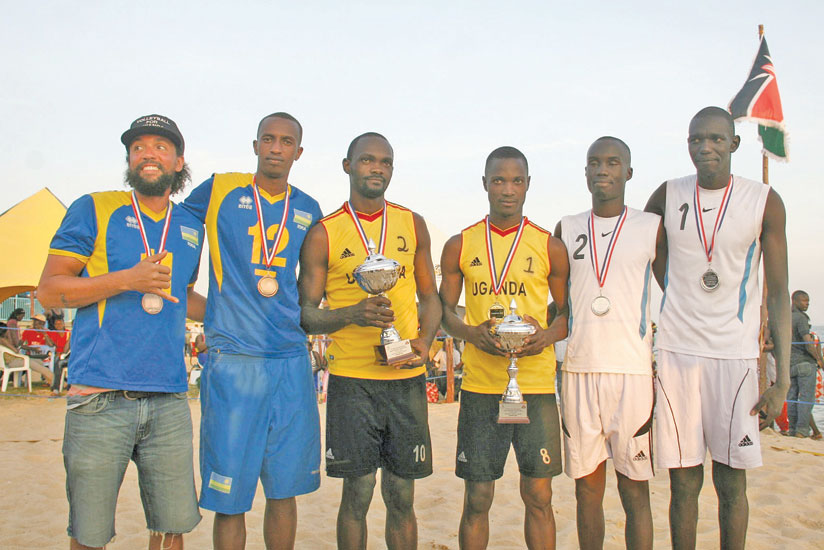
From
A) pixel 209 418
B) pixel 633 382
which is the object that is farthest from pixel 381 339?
pixel 633 382

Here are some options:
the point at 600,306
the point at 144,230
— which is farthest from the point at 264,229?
the point at 600,306

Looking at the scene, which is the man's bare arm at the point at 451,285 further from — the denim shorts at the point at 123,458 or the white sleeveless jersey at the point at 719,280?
the denim shorts at the point at 123,458

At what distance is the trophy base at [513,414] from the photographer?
3420 millimetres

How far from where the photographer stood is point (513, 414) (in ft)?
11.3

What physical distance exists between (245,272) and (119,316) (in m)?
0.71

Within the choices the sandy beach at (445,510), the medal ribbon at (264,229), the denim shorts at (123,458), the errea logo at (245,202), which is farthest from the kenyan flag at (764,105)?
the denim shorts at (123,458)

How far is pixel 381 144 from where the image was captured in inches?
148

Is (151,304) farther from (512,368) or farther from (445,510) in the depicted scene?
(445,510)

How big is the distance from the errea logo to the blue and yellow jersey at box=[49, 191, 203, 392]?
18.3 inches

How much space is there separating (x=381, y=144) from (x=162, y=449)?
211 centimetres

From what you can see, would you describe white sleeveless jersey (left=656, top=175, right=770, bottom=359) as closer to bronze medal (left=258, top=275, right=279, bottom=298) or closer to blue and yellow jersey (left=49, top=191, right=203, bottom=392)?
Answer: bronze medal (left=258, top=275, right=279, bottom=298)

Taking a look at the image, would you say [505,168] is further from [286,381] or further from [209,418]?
[209,418]

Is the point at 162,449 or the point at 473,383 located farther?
the point at 473,383

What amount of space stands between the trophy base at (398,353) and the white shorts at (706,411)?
1.52m
